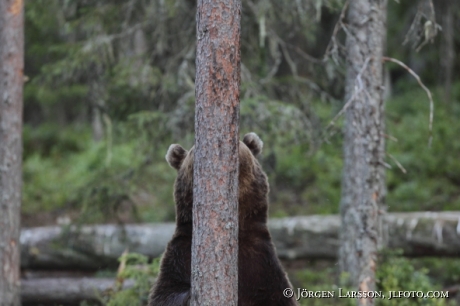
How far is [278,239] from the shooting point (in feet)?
33.9

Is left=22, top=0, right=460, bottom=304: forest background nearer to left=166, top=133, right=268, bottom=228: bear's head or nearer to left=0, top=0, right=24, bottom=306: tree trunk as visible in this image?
left=0, top=0, right=24, bottom=306: tree trunk

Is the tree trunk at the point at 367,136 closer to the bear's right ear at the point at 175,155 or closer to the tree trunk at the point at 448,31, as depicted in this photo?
the bear's right ear at the point at 175,155

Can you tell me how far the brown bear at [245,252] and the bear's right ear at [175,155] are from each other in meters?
0.13

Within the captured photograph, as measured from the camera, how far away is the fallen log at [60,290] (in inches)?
366

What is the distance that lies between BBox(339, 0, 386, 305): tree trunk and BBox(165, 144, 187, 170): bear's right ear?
8.79 ft

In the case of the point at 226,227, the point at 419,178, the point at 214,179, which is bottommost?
the point at 419,178

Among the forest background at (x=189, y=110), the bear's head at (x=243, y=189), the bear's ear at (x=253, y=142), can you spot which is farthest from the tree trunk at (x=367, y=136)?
the bear's head at (x=243, y=189)

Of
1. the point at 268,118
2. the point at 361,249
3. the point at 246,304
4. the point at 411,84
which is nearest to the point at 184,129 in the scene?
the point at 268,118

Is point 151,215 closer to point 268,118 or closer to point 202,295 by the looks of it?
point 268,118

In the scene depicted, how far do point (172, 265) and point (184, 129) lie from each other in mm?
4683

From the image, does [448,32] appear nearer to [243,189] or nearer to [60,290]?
[60,290]

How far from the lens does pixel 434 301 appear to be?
7.18 metres

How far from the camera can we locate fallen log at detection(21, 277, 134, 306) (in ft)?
30.5

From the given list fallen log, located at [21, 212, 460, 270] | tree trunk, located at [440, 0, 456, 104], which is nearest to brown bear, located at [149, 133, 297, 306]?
fallen log, located at [21, 212, 460, 270]
